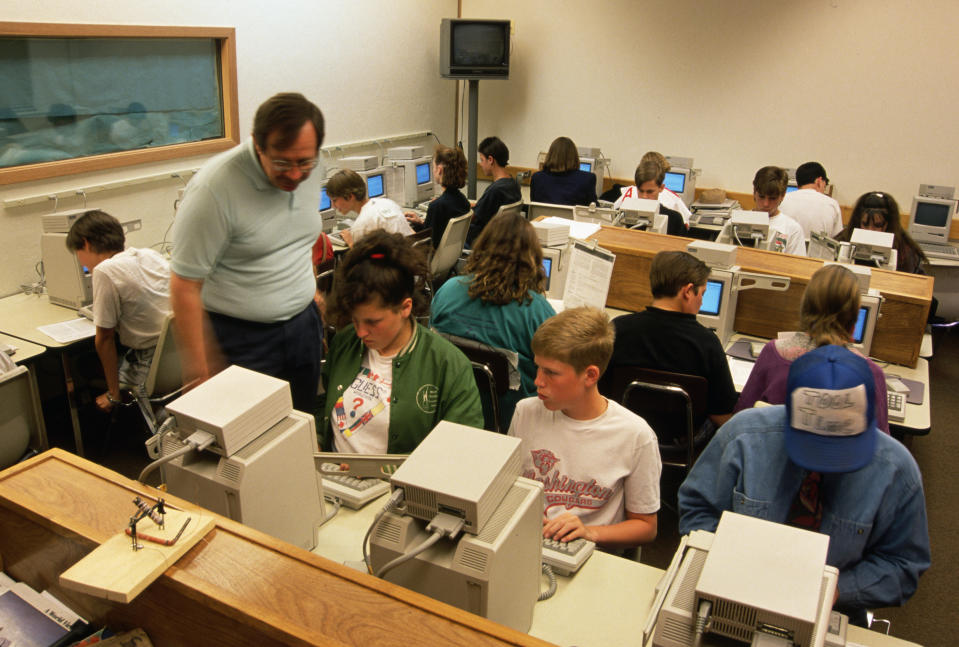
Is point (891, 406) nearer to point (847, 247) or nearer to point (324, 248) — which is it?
point (847, 247)

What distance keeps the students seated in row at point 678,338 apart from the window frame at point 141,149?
3.33m

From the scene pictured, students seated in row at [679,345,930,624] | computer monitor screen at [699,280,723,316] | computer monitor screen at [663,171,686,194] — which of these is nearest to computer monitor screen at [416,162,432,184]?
computer monitor screen at [663,171,686,194]

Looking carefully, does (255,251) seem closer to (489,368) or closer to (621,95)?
(489,368)

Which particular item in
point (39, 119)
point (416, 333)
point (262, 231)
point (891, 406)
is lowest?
point (891, 406)

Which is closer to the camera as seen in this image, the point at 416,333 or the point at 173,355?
the point at 416,333

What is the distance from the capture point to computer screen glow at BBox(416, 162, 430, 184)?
21.0 feet

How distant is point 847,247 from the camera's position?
3.84 metres

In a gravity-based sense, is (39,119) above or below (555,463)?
above

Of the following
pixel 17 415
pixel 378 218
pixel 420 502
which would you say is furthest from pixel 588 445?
pixel 378 218

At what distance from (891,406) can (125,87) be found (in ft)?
14.9

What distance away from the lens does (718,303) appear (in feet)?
11.2

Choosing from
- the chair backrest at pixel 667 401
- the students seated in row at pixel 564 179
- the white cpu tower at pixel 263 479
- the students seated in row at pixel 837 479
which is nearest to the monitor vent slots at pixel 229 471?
the white cpu tower at pixel 263 479

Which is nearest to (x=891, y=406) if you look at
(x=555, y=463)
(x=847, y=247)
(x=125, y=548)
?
(x=847, y=247)

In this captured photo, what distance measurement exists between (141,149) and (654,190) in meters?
3.51
